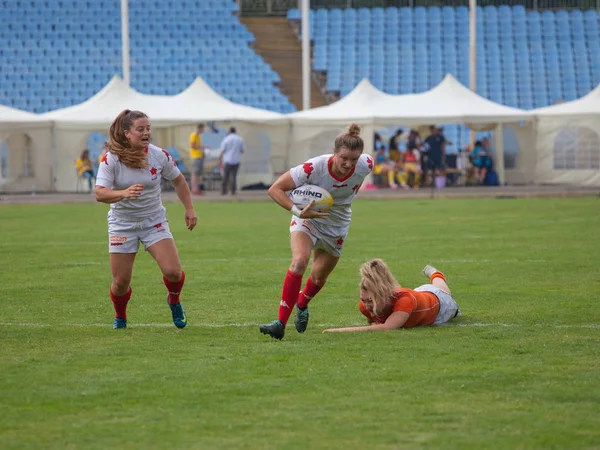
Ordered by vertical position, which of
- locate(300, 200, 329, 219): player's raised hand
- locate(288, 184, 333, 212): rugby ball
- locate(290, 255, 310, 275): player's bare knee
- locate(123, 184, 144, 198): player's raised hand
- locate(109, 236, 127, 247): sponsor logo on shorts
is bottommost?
locate(290, 255, 310, 275): player's bare knee

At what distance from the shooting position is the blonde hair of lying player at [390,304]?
9250mm

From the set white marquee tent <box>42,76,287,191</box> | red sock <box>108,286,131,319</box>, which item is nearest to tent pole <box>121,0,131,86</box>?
white marquee tent <box>42,76,287,191</box>

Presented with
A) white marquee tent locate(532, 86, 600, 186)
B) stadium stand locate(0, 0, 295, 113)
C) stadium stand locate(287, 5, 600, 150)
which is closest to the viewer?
white marquee tent locate(532, 86, 600, 186)

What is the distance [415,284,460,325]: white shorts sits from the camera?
9.77 metres

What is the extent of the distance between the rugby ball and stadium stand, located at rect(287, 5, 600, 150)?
3509 centimetres

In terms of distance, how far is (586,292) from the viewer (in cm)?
1160

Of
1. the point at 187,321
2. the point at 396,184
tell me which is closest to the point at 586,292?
the point at 187,321

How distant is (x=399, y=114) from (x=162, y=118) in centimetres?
736

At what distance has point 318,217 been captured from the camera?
8.95m

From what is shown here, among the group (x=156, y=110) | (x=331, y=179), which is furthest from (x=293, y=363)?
(x=156, y=110)

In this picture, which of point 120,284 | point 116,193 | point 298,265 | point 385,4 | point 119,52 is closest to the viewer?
point 116,193

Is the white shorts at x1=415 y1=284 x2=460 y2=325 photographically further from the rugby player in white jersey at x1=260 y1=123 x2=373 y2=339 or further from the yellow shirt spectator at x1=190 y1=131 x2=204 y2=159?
the yellow shirt spectator at x1=190 y1=131 x2=204 y2=159

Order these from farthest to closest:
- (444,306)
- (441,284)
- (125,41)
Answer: (125,41) < (441,284) < (444,306)

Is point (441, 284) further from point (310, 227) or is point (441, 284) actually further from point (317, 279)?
point (310, 227)
